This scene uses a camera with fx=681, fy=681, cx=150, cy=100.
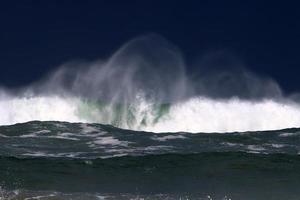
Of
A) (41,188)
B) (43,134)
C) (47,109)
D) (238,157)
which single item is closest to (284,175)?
(238,157)

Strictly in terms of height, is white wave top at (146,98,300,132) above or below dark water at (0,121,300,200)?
Result: above

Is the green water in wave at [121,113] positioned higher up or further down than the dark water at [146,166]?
higher up

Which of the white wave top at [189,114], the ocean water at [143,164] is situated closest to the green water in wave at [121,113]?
the white wave top at [189,114]

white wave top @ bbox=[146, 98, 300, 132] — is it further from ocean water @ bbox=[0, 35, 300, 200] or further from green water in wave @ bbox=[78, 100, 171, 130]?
ocean water @ bbox=[0, 35, 300, 200]

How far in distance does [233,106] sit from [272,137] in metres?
20.1

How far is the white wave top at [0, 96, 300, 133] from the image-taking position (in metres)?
44.2

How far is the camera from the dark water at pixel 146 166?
54.6 feet

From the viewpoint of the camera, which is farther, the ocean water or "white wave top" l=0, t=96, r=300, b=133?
"white wave top" l=0, t=96, r=300, b=133

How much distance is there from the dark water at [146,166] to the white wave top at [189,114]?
55.3ft

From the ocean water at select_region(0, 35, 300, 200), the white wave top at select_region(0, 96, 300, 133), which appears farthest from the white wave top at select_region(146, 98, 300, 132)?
the ocean water at select_region(0, 35, 300, 200)

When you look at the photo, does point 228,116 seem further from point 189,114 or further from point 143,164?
point 143,164

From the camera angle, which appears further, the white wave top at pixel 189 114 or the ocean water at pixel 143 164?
the white wave top at pixel 189 114

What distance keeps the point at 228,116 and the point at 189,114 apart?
2.63 m

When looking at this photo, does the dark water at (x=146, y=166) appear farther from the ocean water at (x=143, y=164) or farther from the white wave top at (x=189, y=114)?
the white wave top at (x=189, y=114)
